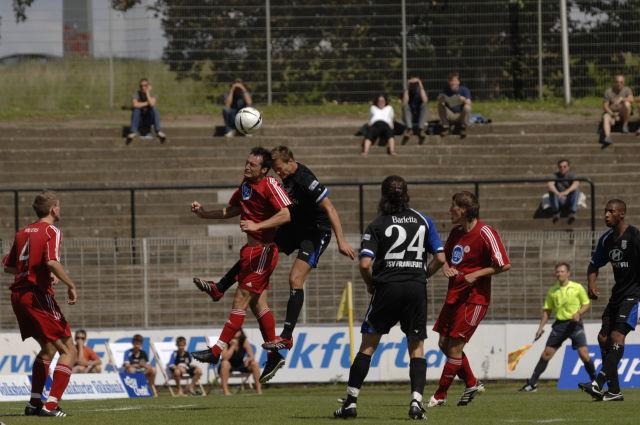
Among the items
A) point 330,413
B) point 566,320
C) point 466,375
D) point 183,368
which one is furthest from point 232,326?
point 183,368

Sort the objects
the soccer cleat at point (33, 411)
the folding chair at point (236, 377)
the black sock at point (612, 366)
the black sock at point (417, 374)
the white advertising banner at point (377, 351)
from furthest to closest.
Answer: the white advertising banner at point (377, 351), the folding chair at point (236, 377), the black sock at point (612, 366), the soccer cleat at point (33, 411), the black sock at point (417, 374)

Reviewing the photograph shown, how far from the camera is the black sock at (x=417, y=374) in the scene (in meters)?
12.4

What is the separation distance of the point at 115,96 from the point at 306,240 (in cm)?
2082

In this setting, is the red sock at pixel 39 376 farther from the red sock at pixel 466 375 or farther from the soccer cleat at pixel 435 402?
the red sock at pixel 466 375

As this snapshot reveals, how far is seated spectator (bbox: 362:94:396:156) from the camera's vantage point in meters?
29.4

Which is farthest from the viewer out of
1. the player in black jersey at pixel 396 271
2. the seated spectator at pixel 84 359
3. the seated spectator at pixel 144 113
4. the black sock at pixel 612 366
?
the seated spectator at pixel 144 113

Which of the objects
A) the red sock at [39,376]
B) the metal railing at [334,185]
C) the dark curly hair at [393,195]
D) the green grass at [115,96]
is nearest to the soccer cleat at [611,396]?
the dark curly hair at [393,195]

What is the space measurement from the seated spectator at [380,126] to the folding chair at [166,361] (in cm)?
760

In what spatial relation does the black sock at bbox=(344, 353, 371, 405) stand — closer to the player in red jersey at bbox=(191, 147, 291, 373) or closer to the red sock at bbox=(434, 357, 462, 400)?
the player in red jersey at bbox=(191, 147, 291, 373)

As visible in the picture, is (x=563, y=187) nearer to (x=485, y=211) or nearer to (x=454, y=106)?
(x=485, y=211)

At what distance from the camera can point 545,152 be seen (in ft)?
97.2

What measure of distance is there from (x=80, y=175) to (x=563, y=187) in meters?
10.4

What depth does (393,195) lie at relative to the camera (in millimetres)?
12344

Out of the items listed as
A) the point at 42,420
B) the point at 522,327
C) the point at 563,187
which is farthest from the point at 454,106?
the point at 42,420
